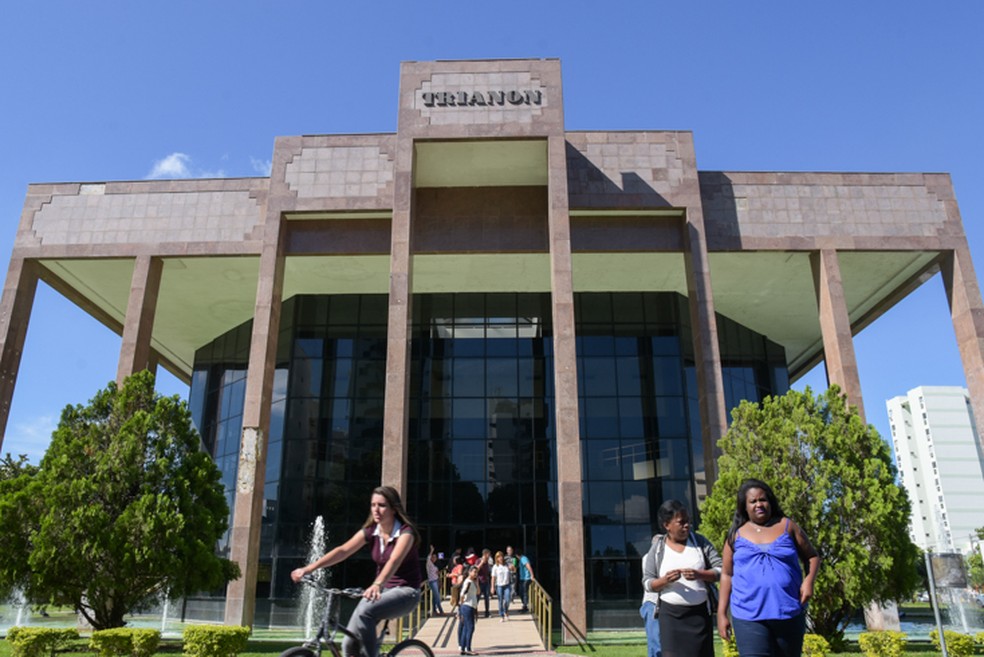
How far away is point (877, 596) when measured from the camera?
15.4 m

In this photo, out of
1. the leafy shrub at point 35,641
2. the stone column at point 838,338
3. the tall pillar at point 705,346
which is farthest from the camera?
the stone column at point 838,338

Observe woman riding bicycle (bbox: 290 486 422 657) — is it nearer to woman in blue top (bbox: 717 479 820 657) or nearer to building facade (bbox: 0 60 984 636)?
woman in blue top (bbox: 717 479 820 657)

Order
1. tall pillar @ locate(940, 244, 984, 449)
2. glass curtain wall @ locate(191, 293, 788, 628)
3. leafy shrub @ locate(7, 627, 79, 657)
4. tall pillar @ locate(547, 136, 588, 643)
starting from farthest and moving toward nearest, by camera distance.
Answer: glass curtain wall @ locate(191, 293, 788, 628) < tall pillar @ locate(940, 244, 984, 449) < tall pillar @ locate(547, 136, 588, 643) < leafy shrub @ locate(7, 627, 79, 657)

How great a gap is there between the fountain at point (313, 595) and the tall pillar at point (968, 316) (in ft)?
68.2

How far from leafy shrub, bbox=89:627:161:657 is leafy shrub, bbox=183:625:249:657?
66 centimetres

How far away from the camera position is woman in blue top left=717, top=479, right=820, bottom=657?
474 centimetres

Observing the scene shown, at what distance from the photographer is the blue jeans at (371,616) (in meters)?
5.12

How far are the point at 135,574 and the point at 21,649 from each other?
3.22 m

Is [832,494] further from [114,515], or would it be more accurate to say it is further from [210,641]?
[114,515]

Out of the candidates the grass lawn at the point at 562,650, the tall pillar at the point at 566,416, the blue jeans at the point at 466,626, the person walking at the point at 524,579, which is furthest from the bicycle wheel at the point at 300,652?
the person walking at the point at 524,579

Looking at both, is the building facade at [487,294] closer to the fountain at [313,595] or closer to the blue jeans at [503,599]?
the fountain at [313,595]

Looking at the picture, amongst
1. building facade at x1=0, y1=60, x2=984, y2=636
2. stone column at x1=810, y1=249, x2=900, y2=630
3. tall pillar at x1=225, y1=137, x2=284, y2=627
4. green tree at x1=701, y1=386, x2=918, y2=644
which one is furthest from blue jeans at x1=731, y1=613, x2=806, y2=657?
stone column at x1=810, y1=249, x2=900, y2=630

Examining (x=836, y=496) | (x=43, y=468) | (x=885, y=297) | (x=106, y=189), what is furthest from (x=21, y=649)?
(x=885, y=297)

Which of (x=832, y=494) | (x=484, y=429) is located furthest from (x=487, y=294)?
(x=832, y=494)
